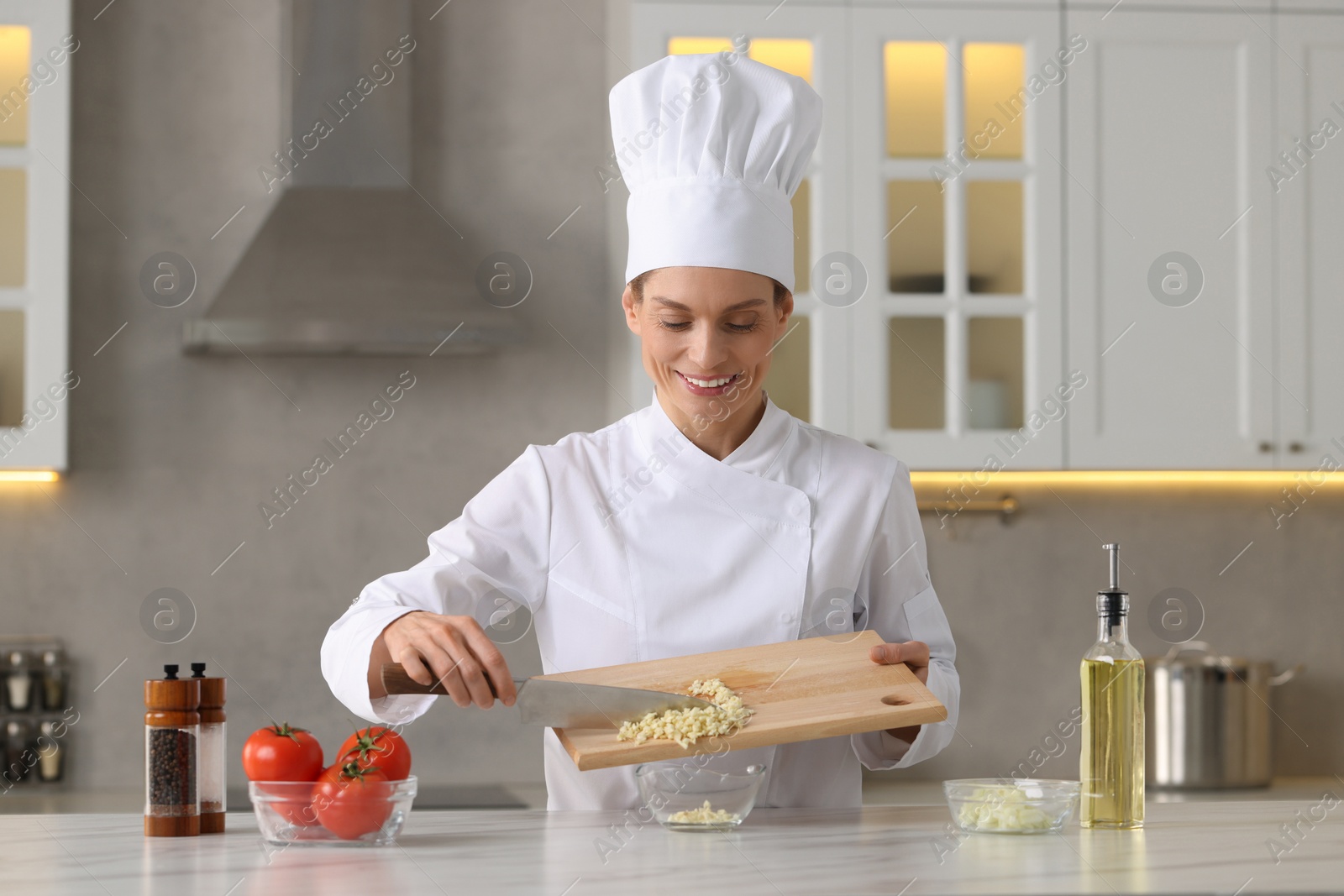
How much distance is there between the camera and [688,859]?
958 mm

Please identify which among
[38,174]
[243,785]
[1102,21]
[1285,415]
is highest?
[1102,21]

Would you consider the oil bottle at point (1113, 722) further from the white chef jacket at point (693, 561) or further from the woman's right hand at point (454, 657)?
the woman's right hand at point (454, 657)

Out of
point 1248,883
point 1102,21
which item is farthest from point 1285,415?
point 1248,883

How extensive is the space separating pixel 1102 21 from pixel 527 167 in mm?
1266

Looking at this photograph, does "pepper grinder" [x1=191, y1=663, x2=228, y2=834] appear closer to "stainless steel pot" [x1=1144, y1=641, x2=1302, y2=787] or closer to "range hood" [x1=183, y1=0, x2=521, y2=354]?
"range hood" [x1=183, y1=0, x2=521, y2=354]

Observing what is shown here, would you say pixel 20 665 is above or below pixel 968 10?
below

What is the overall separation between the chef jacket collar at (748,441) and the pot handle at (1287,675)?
1.77 meters

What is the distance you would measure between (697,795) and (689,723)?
0.20 feet

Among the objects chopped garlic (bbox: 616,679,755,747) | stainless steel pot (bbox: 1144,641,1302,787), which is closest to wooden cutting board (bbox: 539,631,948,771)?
chopped garlic (bbox: 616,679,755,747)

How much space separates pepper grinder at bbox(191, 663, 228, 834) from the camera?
1084mm

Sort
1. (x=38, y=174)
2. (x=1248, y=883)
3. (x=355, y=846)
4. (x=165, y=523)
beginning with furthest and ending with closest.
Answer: (x=165, y=523) → (x=38, y=174) → (x=355, y=846) → (x=1248, y=883)

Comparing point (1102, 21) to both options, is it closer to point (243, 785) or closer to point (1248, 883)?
point (1248, 883)

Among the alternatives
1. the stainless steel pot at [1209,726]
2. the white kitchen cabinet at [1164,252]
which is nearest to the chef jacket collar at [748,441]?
the white kitchen cabinet at [1164,252]

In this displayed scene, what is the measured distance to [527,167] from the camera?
109 inches
